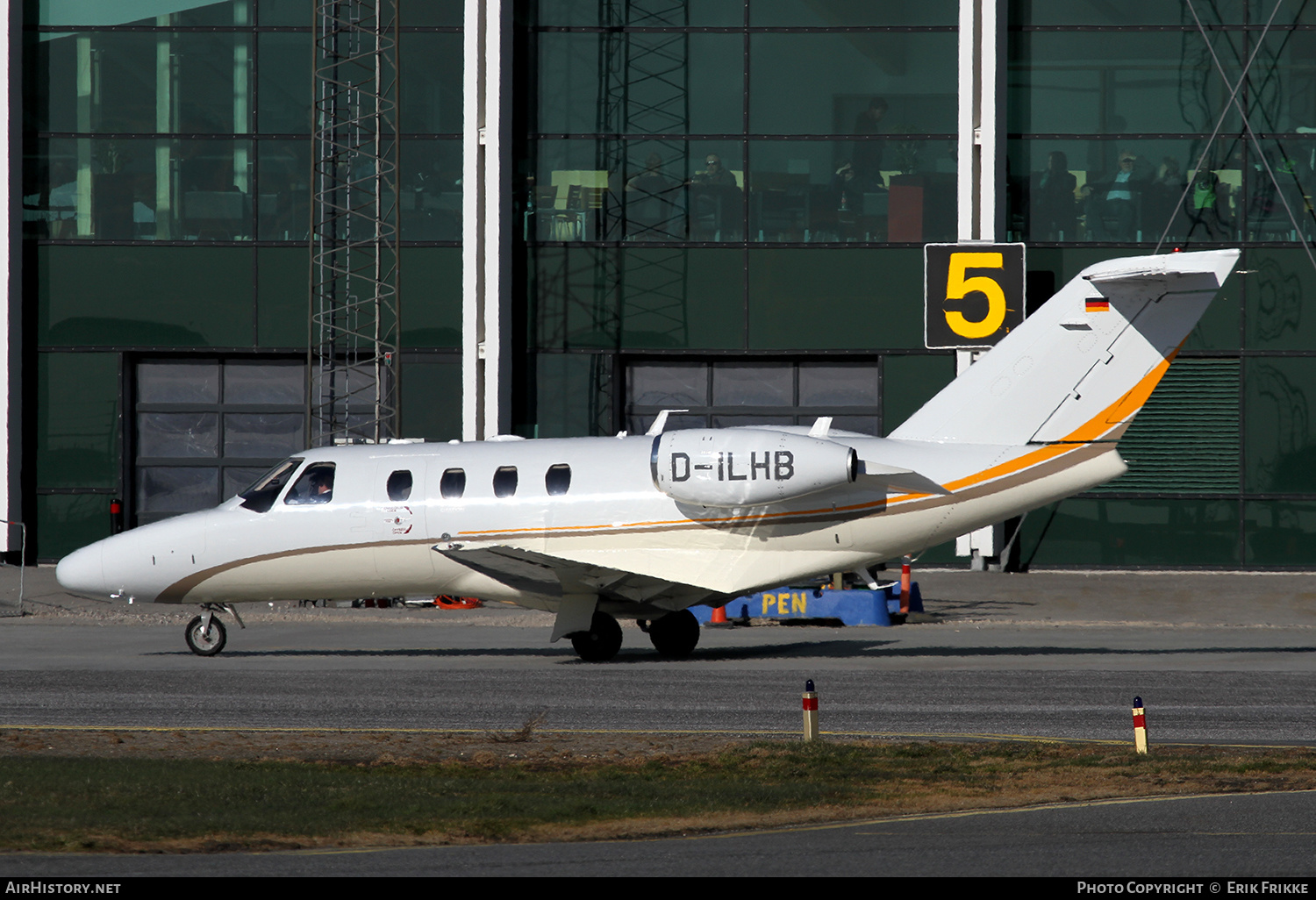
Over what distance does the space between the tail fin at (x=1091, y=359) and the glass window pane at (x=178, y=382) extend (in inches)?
907

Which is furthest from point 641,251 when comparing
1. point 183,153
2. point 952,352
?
point 183,153

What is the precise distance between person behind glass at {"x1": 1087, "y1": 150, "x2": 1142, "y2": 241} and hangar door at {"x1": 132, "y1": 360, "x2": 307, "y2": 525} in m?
19.4

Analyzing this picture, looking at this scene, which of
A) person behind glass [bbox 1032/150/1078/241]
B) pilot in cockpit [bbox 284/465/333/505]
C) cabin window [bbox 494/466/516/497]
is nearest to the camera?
cabin window [bbox 494/466/516/497]

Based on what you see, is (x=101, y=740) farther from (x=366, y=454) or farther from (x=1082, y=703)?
(x=1082, y=703)

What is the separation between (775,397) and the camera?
3775 centimetres

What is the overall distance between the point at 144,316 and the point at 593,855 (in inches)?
1236

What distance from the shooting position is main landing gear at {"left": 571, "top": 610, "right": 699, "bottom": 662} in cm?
2122

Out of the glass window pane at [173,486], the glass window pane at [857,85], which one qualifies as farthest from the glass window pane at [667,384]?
the glass window pane at [173,486]

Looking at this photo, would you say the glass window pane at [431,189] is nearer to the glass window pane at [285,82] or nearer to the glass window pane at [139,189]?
the glass window pane at [285,82]

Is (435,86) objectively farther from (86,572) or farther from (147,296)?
(86,572)

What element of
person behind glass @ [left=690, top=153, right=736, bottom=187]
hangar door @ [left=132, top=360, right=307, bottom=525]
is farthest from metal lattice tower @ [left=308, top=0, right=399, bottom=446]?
person behind glass @ [left=690, top=153, right=736, bottom=187]

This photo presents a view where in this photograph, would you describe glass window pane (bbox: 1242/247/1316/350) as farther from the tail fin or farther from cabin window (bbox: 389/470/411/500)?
cabin window (bbox: 389/470/411/500)

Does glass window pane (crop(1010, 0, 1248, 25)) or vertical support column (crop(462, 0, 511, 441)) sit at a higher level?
glass window pane (crop(1010, 0, 1248, 25))

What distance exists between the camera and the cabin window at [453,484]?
2172cm
